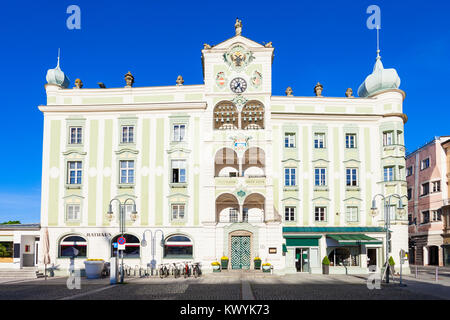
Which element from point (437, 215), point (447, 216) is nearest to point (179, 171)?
point (447, 216)

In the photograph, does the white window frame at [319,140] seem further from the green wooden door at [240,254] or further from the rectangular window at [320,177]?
the green wooden door at [240,254]

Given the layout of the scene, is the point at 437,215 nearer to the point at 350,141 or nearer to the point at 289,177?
the point at 350,141

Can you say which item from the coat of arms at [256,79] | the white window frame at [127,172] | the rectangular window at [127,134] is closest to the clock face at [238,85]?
the coat of arms at [256,79]

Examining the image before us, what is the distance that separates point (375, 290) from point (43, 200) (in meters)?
28.4

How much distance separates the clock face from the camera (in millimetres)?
39775

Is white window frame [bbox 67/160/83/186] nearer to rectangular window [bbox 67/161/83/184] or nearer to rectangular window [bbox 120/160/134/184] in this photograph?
rectangular window [bbox 67/161/83/184]

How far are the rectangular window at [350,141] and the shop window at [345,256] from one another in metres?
9.06

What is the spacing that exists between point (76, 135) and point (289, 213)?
20184mm

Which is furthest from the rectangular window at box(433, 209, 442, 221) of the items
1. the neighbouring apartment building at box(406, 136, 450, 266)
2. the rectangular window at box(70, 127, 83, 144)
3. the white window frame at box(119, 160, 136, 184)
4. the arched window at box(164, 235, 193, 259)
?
the rectangular window at box(70, 127, 83, 144)

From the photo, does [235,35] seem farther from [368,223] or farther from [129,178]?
[368,223]

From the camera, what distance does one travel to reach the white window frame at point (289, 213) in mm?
39719

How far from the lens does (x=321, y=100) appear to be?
41219 millimetres

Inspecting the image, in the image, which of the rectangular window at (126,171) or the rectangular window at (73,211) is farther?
the rectangular window at (126,171)
